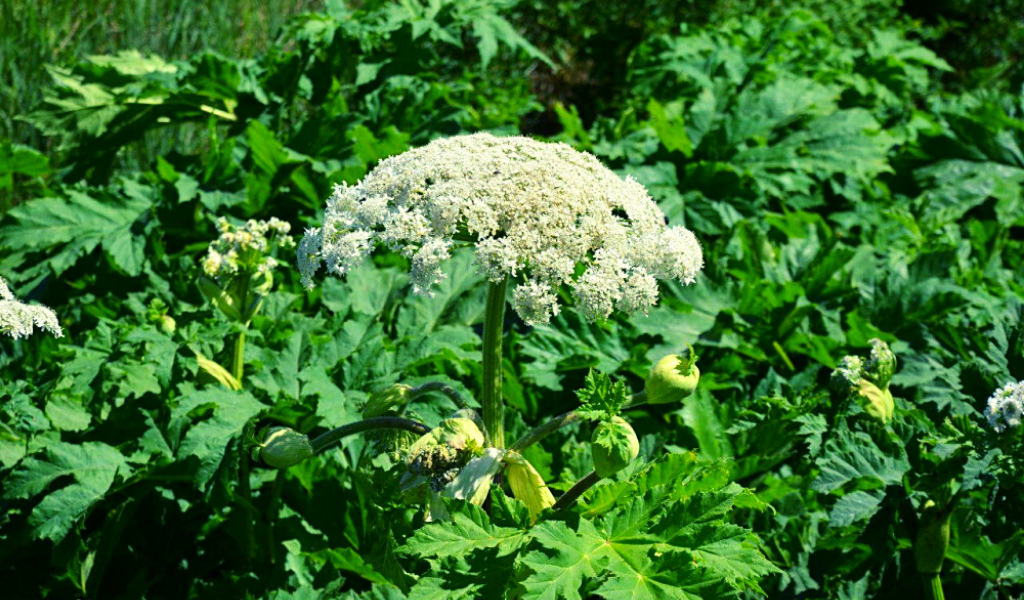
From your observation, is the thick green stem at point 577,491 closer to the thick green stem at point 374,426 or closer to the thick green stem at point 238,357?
the thick green stem at point 374,426

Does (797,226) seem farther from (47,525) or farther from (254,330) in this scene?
(47,525)

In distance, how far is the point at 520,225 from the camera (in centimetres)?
167

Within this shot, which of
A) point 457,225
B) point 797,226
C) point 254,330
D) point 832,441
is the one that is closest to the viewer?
point 457,225

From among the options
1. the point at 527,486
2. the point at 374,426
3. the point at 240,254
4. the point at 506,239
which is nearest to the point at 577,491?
the point at 527,486

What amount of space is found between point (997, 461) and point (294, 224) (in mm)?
2891

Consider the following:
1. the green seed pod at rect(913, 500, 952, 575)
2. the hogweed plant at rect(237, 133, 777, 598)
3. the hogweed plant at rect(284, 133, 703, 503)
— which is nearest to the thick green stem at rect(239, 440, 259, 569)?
the hogweed plant at rect(237, 133, 777, 598)

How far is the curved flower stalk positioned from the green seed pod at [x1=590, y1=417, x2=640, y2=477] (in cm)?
20

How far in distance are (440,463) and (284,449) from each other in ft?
1.23

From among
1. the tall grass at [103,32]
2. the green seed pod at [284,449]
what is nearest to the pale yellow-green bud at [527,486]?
the green seed pod at [284,449]

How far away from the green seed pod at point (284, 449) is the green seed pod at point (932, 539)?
1.41 metres

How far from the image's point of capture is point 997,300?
10.5 ft

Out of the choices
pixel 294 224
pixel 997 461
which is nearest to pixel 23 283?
pixel 294 224

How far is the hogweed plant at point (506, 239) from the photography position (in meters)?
1.67

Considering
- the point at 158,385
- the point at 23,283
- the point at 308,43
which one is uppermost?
the point at 308,43
